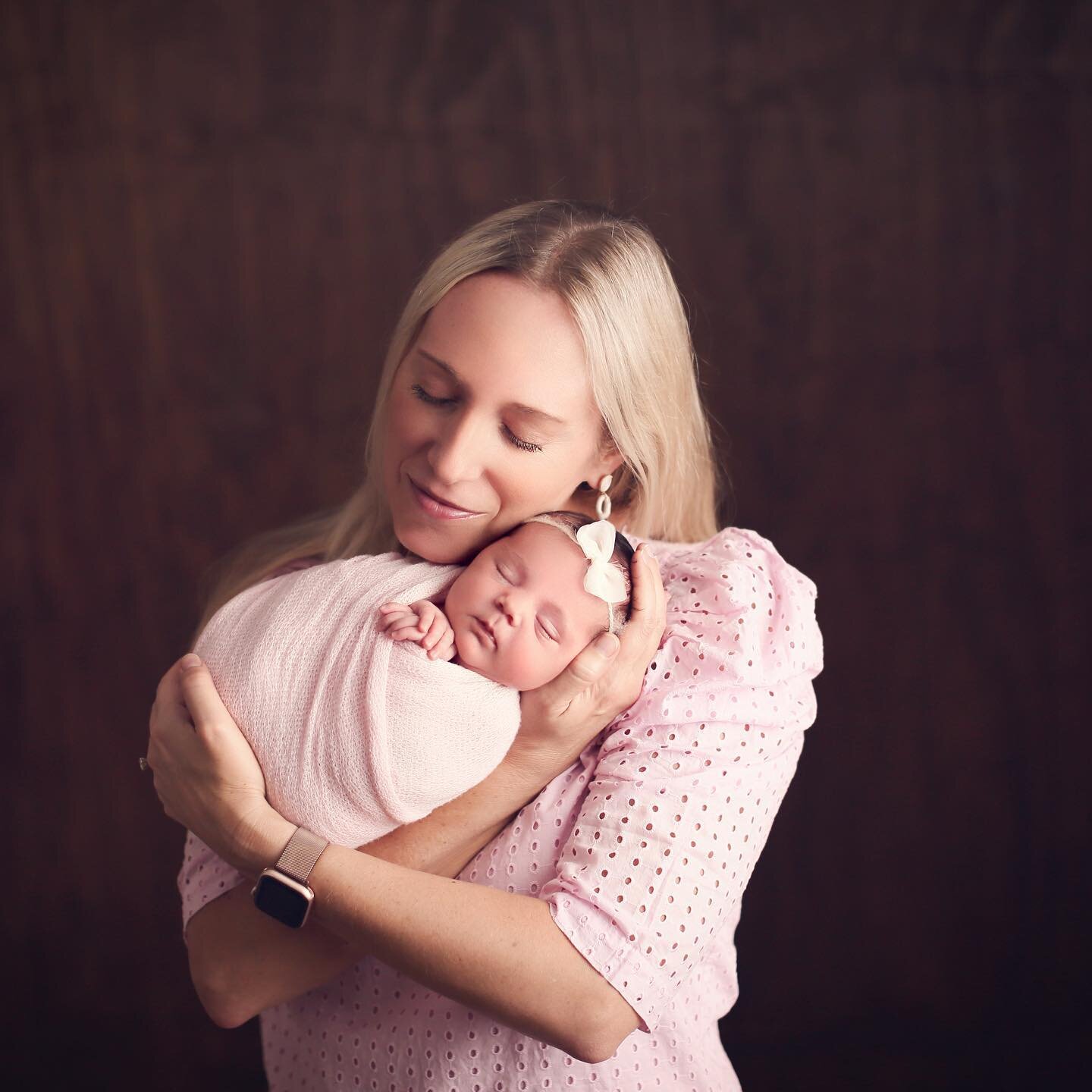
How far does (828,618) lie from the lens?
2.18m

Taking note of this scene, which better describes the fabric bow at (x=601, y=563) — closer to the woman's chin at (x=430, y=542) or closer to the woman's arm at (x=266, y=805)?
the woman's arm at (x=266, y=805)

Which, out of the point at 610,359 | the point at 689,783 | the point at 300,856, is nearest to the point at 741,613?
the point at 689,783

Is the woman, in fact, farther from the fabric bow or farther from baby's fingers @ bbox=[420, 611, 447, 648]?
baby's fingers @ bbox=[420, 611, 447, 648]

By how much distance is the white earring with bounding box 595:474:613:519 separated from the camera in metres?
1.43

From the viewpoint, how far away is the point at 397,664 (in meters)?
1.17

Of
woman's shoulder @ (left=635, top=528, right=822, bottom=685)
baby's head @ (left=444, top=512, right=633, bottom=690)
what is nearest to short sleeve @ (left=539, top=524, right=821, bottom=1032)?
woman's shoulder @ (left=635, top=528, right=822, bottom=685)

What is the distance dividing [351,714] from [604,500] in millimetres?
477

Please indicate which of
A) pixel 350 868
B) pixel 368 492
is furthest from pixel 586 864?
pixel 368 492

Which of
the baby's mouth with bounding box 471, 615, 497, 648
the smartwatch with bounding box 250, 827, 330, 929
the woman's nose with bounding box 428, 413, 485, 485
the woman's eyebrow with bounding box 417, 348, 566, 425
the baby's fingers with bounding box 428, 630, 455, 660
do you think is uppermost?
the woman's eyebrow with bounding box 417, 348, 566, 425

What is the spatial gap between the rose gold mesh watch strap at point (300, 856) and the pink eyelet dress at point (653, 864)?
215 millimetres

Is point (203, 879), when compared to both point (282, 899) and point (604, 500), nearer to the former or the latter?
point (282, 899)

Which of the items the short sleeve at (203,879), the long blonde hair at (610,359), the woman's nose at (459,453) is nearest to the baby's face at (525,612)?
the woman's nose at (459,453)

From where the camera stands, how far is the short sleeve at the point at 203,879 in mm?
1353

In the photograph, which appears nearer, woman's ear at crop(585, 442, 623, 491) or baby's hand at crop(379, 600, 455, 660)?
baby's hand at crop(379, 600, 455, 660)
